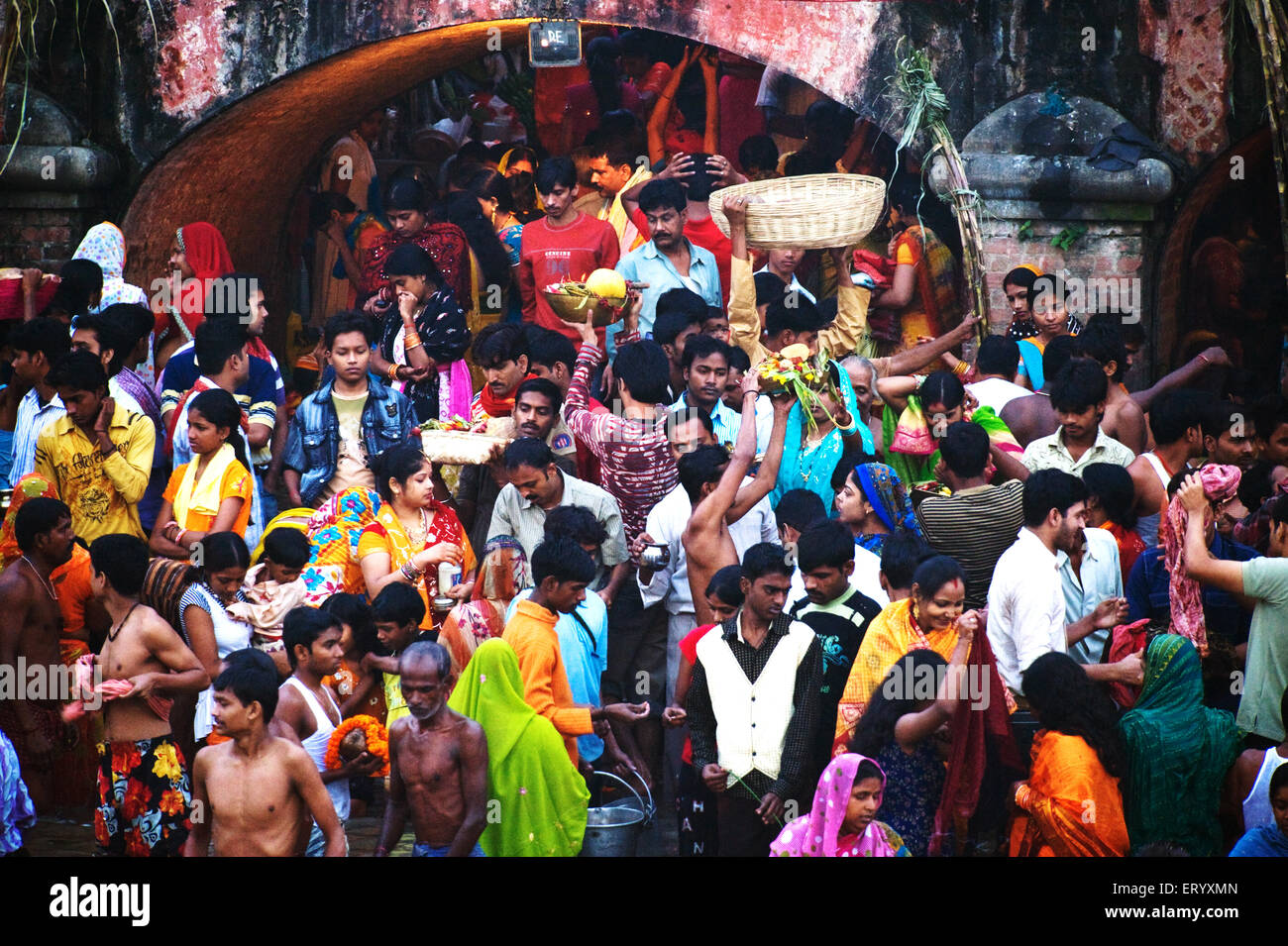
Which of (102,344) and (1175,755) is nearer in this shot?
(1175,755)

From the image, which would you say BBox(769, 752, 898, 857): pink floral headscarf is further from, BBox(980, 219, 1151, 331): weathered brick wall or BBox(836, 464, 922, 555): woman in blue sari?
BBox(980, 219, 1151, 331): weathered brick wall

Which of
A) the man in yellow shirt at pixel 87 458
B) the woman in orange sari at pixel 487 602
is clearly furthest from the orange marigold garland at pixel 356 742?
the man in yellow shirt at pixel 87 458

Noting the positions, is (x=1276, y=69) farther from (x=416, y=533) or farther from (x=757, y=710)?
(x=416, y=533)

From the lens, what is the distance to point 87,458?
7.04 meters

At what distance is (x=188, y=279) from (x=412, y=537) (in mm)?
2762

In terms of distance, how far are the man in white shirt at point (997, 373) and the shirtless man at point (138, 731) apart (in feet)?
12.2

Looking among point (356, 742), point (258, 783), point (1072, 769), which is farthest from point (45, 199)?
point (1072, 769)

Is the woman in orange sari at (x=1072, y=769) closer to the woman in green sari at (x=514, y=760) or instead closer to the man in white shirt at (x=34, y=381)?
the woman in green sari at (x=514, y=760)

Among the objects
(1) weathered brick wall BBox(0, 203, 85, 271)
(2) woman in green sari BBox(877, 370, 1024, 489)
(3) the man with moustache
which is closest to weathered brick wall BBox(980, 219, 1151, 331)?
(2) woman in green sari BBox(877, 370, 1024, 489)

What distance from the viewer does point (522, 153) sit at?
34.3 ft

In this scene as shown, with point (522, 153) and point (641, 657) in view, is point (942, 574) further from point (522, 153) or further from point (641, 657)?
point (522, 153)

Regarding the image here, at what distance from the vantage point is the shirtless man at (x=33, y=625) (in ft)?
20.5

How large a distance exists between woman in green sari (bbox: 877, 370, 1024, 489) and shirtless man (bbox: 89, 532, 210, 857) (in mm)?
3158
